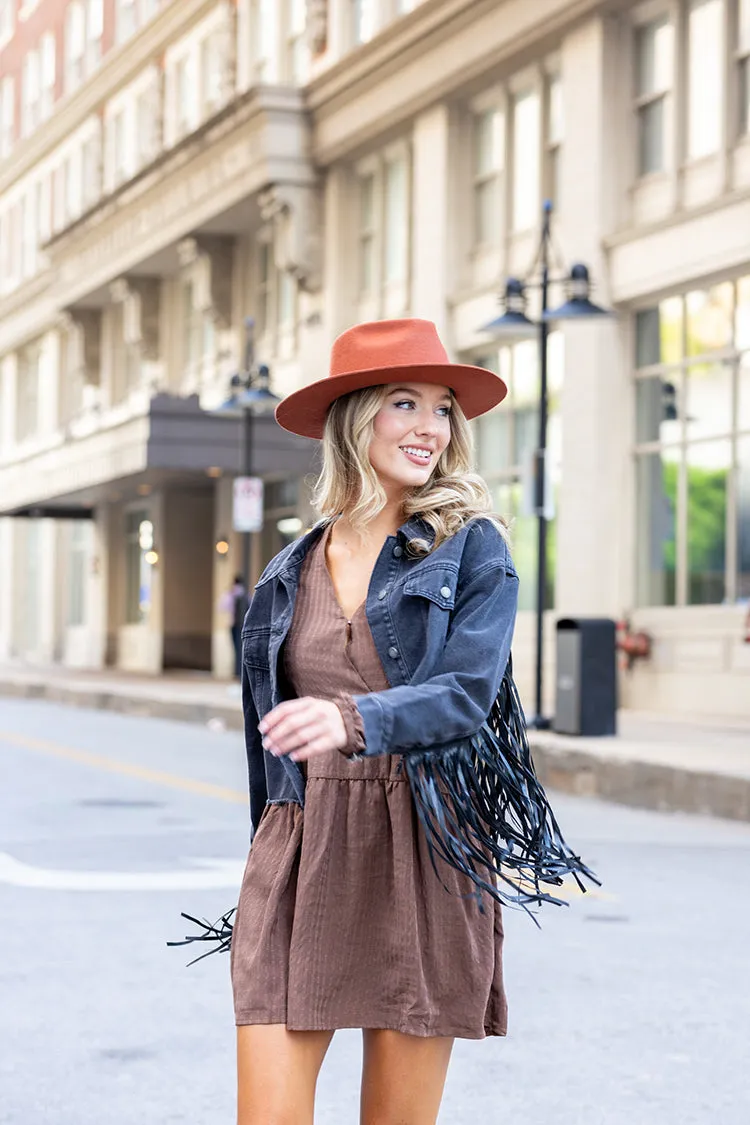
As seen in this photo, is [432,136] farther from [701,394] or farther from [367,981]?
[367,981]

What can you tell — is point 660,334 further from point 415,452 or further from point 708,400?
point 415,452

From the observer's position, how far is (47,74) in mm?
46938

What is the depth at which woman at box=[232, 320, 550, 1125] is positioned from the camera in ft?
10.1

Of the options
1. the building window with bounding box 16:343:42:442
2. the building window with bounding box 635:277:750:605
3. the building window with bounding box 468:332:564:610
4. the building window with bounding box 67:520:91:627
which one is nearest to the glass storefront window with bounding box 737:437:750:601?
the building window with bounding box 635:277:750:605

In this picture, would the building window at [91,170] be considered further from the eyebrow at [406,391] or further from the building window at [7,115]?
the eyebrow at [406,391]

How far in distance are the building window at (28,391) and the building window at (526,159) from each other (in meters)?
25.1

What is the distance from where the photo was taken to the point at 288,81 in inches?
1206

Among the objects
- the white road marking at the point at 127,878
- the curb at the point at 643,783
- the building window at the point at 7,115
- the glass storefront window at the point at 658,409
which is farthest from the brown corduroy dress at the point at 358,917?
the building window at the point at 7,115

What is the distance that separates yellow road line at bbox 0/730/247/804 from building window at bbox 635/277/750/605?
7.23 metres

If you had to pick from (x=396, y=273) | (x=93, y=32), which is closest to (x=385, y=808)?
(x=396, y=273)

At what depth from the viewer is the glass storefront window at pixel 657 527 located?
20938 mm

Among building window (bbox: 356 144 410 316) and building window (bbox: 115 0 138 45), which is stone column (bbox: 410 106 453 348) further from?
building window (bbox: 115 0 138 45)

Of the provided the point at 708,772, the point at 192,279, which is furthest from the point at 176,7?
the point at 708,772

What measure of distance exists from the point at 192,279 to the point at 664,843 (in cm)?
2653
